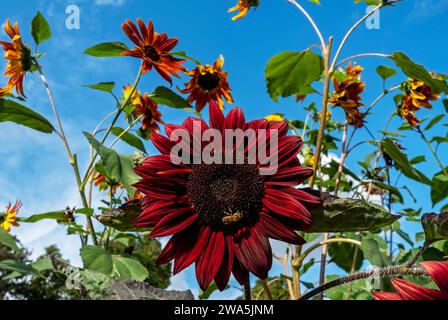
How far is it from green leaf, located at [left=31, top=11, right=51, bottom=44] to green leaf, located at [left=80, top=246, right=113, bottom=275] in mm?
912

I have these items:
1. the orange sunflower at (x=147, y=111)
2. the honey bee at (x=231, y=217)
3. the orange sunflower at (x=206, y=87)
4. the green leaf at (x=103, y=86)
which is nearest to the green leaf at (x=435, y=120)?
the orange sunflower at (x=206, y=87)

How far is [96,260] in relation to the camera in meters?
0.98

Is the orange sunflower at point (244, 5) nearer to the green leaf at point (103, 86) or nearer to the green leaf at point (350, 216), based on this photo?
the green leaf at point (103, 86)

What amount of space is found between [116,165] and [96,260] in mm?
220

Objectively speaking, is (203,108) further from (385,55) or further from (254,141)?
(254,141)

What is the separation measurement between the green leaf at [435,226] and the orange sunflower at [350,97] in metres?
1.45

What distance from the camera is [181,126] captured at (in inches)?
22.9

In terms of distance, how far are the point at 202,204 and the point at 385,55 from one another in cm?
108

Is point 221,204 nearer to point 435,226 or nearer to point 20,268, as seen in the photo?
point 435,226

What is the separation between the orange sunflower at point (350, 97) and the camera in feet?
6.44

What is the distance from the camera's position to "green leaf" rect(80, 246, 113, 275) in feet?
3.10

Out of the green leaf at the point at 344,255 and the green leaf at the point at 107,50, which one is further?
the green leaf at the point at 344,255

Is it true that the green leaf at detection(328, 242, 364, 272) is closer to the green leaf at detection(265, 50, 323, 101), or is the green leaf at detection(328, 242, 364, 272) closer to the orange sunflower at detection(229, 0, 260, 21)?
the green leaf at detection(265, 50, 323, 101)
